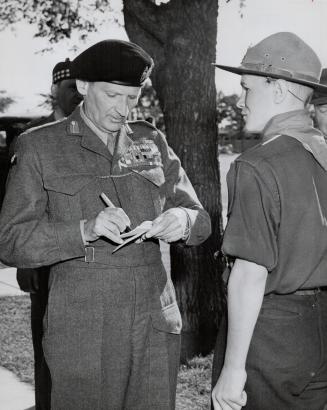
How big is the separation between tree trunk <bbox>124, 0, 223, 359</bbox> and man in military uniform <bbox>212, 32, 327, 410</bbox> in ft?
9.42

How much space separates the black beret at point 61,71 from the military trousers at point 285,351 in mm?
2394

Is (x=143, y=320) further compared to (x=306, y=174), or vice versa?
(x=143, y=320)

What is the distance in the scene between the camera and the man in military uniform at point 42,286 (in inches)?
137

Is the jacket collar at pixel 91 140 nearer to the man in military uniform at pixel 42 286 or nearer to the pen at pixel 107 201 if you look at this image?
the pen at pixel 107 201

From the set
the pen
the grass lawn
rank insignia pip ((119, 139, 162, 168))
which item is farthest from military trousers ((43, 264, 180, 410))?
the grass lawn

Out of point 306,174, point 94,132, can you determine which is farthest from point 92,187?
point 306,174

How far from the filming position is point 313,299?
2197mm

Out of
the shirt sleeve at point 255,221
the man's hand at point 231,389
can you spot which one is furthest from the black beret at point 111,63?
the man's hand at point 231,389

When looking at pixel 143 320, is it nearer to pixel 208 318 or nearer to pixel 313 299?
pixel 313 299

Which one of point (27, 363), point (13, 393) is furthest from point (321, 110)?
point (27, 363)

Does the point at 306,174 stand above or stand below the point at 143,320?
above

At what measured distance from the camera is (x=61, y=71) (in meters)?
4.07

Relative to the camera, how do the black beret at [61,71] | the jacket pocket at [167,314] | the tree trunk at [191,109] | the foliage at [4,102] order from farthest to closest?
the foliage at [4,102] → the tree trunk at [191,109] → the black beret at [61,71] → the jacket pocket at [167,314]

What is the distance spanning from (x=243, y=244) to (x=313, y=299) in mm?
352
